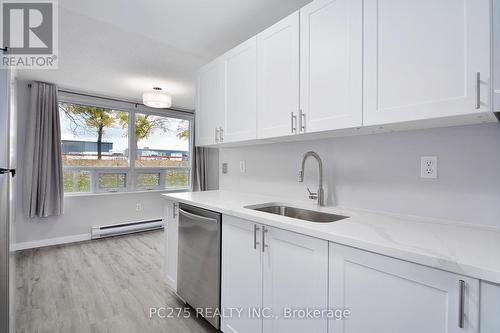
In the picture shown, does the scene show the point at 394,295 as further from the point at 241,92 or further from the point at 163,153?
the point at 163,153

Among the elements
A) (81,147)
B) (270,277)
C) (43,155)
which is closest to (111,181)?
(81,147)

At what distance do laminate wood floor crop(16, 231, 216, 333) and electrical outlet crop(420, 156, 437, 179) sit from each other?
1772mm

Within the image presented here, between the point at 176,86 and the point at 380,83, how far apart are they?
125 inches

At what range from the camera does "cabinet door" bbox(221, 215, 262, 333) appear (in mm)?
1398

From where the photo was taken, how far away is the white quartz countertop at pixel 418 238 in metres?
0.76

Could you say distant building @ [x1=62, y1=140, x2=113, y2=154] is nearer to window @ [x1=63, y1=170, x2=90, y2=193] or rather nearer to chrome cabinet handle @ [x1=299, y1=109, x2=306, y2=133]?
window @ [x1=63, y1=170, x2=90, y2=193]

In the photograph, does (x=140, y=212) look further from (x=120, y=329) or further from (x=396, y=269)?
(x=396, y=269)

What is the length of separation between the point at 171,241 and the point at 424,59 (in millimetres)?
2217

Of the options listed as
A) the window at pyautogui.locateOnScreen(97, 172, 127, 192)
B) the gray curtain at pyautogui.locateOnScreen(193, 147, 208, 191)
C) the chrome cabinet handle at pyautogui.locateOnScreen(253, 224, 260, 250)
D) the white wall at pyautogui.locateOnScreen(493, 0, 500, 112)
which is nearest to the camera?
the white wall at pyautogui.locateOnScreen(493, 0, 500, 112)

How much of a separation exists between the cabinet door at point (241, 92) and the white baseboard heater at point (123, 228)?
306 centimetres

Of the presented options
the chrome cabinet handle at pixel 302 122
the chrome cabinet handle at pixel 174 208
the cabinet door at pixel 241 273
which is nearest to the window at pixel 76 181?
the chrome cabinet handle at pixel 174 208

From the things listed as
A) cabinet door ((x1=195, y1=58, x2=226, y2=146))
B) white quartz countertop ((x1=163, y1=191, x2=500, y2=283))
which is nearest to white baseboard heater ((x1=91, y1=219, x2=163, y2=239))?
cabinet door ((x1=195, y1=58, x2=226, y2=146))

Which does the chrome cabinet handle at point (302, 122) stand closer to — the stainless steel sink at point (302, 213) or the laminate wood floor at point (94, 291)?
the stainless steel sink at point (302, 213)

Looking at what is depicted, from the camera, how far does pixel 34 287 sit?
2.38 metres
